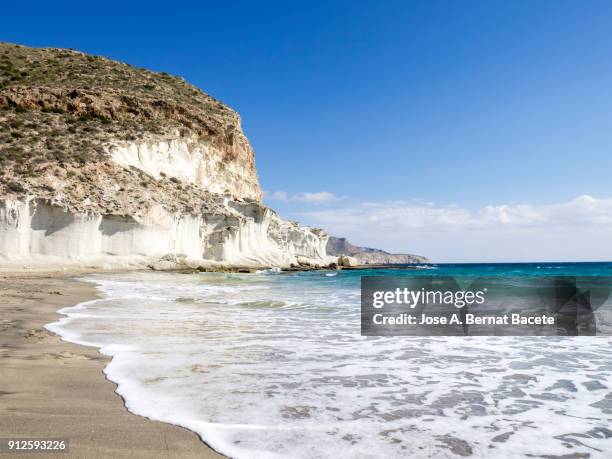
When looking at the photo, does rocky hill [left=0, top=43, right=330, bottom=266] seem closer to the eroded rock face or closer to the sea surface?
the eroded rock face

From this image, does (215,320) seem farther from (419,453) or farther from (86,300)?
(419,453)

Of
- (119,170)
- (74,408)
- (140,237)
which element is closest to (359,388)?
(74,408)

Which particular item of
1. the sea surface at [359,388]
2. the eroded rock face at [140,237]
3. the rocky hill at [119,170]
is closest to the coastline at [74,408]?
the sea surface at [359,388]

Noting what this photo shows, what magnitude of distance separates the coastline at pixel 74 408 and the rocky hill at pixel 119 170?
26896mm

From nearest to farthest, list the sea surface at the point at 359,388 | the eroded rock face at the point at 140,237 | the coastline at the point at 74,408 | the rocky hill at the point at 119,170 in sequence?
the coastline at the point at 74,408
the sea surface at the point at 359,388
the eroded rock face at the point at 140,237
the rocky hill at the point at 119,170

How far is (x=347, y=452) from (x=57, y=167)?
36.3m

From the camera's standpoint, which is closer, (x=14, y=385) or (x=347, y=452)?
(x=347, y=452)

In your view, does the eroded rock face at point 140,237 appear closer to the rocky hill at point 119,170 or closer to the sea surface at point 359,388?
the rocky hill at point 119,170

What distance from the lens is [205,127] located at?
1949 inches

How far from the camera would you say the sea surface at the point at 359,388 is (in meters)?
3.34

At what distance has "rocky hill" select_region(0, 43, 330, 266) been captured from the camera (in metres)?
30.4

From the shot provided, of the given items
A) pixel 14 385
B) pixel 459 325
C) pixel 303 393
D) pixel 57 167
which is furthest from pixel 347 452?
pixel 57 167

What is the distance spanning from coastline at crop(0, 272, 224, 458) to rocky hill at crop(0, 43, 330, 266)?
26.9m

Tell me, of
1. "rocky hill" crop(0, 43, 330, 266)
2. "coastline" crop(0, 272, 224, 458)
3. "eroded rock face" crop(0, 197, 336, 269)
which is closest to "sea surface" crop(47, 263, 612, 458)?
"coastline" crop(0, 272, 224, 458)
